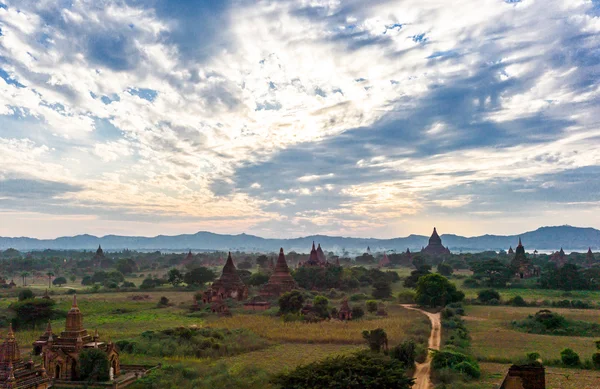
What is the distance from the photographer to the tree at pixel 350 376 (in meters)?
18.7

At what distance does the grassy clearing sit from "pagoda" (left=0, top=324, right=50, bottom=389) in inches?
1035

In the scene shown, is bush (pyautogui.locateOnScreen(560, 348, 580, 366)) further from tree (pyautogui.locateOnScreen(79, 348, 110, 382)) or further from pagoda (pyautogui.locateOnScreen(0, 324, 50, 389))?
pagoda (pyautogui.locateOnScreen(0, 324, 50, 389))

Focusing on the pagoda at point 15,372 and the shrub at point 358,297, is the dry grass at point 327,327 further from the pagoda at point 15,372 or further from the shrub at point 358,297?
the pagoda at point 15,372

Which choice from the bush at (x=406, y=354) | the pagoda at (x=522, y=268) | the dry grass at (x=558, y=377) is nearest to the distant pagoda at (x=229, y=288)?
the bush at (x=406, y=354)

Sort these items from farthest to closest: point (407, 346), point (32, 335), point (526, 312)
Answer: point (526, 312), point (32, 335), point (407, 346)

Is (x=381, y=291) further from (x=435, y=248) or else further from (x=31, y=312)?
(x=435, y=248)

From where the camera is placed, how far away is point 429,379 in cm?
2611

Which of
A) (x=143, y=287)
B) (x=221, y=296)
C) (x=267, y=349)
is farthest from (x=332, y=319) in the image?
(x=143, y=287)

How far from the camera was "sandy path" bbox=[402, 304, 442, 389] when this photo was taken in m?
25.4

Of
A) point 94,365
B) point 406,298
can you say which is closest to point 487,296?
point 406,298

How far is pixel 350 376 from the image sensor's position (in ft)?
62.1

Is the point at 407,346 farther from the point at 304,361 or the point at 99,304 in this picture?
the point at 99,304

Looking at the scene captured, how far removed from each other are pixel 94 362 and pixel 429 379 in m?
18.6

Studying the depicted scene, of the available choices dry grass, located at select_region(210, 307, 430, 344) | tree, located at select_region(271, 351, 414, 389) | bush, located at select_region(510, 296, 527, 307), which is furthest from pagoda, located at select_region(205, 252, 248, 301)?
tree, located at select_region(271, 351, 414, 389)
